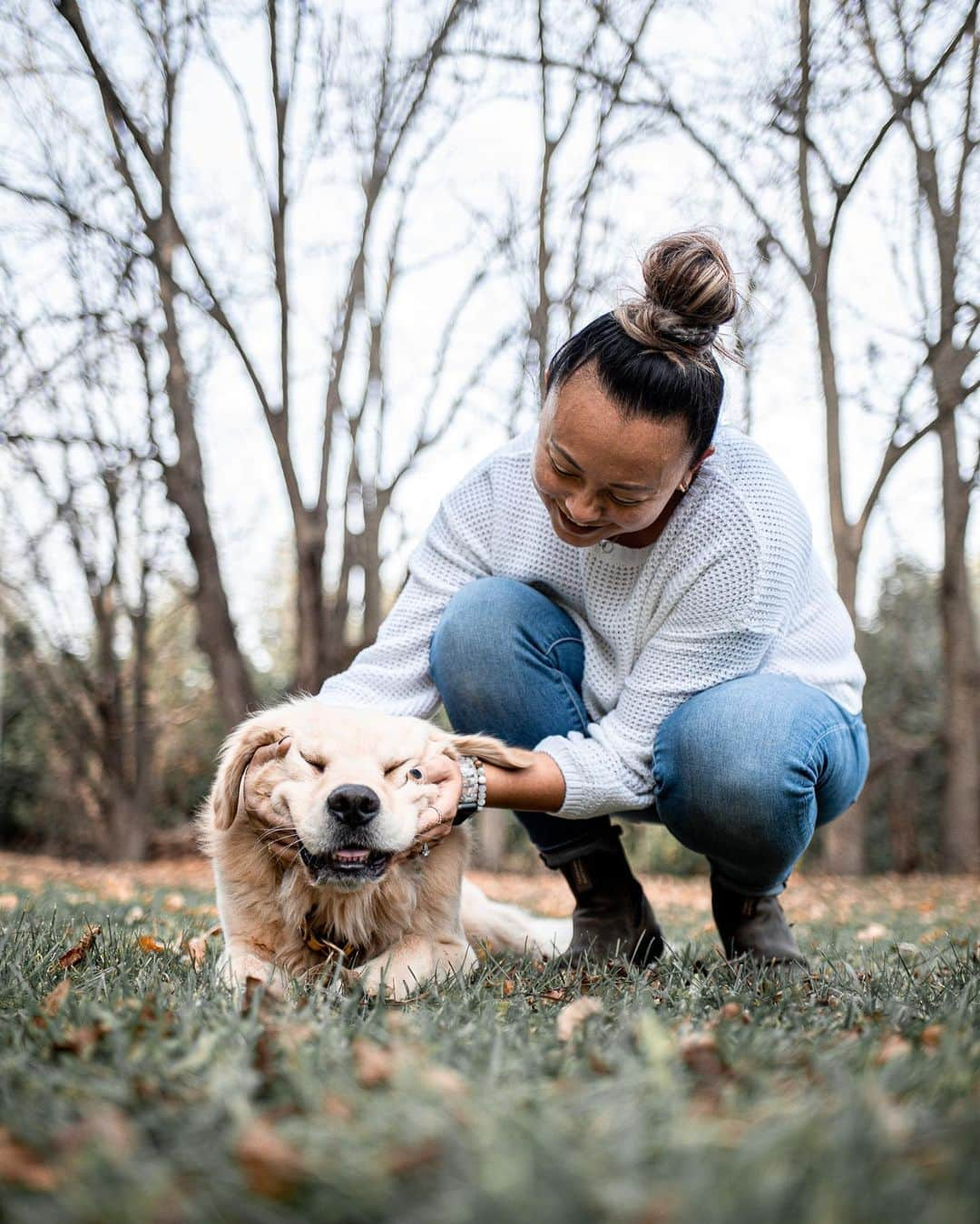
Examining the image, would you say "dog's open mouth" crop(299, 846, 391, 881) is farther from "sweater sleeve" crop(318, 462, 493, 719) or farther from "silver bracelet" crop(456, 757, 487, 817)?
"sweater sleeve" crop(318, 462, 493, 719)

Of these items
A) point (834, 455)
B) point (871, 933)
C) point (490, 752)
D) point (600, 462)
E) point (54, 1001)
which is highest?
point (834, 455)

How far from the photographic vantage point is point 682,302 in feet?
7.26

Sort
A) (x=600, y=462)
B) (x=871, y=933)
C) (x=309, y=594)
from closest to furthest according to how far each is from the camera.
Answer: (x=600, y=462), (x=871, y=933), (x=309, y=594)

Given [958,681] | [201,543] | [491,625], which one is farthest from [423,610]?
[958,681]

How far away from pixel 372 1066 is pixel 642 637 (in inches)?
60.9

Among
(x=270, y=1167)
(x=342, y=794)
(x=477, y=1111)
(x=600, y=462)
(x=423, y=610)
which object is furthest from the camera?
(x=423, y=610)

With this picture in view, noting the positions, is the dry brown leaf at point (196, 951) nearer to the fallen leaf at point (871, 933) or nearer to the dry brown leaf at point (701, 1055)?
the dry brown leaf at point (701, 1055)

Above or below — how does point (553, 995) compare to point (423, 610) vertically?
below

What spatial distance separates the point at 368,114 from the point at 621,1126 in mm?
7498

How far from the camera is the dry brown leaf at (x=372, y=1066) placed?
43.1 inches

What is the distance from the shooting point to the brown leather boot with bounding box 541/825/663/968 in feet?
8.30

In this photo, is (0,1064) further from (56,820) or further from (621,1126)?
(56,820)

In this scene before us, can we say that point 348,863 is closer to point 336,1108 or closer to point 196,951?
point 196,951

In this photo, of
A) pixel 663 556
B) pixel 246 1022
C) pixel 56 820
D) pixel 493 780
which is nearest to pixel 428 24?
pixel 663 556
